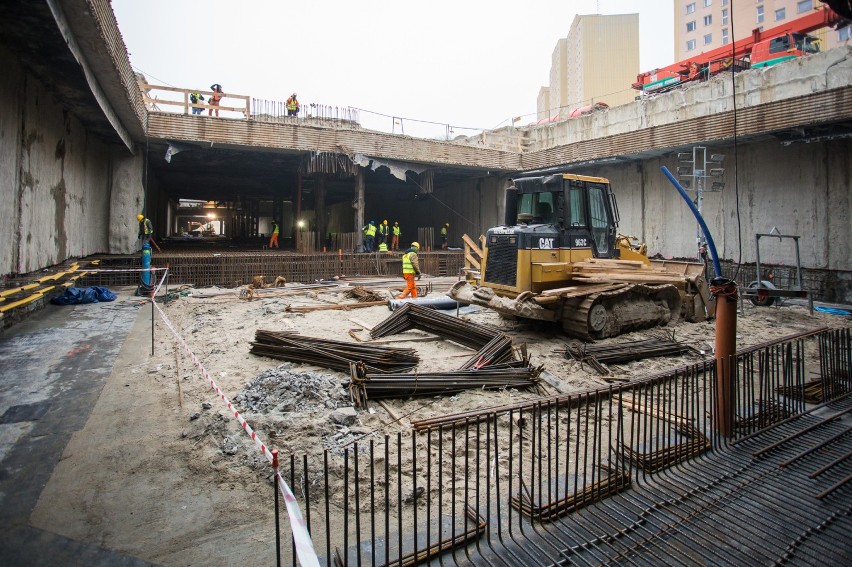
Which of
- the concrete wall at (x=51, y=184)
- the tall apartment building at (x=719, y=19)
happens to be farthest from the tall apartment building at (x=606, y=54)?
the concrete wall at (x=51, y=184)

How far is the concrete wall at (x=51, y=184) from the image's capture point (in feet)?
27.6

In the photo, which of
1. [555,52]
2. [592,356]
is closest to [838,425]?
[592,356]

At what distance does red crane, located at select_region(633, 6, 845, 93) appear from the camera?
19.0 meters

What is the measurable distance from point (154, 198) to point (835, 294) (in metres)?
29.2

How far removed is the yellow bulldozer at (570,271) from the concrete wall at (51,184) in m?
8.77

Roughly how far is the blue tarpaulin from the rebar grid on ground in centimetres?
1113

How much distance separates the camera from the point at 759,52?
2005 centimetres

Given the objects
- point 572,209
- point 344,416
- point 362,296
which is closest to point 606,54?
point 362,296

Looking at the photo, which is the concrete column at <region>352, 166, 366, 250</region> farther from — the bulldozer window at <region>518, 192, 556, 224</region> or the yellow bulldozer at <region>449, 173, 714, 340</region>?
the bulldozer window at <region>518, 192, 556, 224</region>

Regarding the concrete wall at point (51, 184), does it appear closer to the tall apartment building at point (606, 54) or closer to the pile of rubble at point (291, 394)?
the pile of rubble at point (291, 394)

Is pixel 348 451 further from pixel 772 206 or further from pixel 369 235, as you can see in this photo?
pixel 369 235

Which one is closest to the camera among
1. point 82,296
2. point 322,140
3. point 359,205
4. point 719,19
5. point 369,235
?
point 82,296

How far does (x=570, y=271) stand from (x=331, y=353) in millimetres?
5093

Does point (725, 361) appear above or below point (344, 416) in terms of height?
above
